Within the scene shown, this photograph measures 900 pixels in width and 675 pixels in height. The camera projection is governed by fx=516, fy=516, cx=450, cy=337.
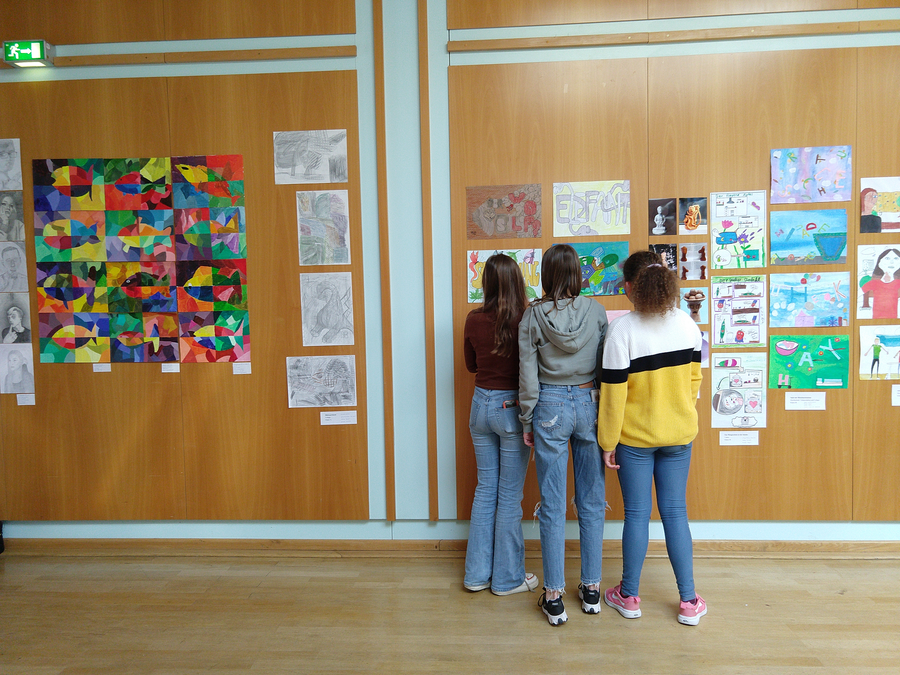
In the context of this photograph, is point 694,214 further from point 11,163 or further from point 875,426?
point 11,163

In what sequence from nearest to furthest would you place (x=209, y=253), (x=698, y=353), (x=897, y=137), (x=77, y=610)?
1. (x=698, y=353)
2. (x=77, y=610)
3. (x=897, y=137)
4. (x=209, y=253)

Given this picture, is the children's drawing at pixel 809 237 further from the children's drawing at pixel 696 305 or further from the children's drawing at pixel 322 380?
the children's drawing at pixel 322 380

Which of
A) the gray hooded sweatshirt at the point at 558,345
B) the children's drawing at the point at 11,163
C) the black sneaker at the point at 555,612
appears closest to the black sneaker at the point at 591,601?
the black sneaker at the point at 555,612

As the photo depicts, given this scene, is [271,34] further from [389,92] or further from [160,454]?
[160,454]

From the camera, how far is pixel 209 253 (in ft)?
10.2

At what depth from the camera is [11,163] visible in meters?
3.15

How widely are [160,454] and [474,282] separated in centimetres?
220

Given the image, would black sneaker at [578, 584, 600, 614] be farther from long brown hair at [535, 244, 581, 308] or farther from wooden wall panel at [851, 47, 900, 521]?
wooden wall panel at [851, 47, 900, 521]

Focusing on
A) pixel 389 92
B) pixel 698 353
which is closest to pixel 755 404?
pixel 698 353

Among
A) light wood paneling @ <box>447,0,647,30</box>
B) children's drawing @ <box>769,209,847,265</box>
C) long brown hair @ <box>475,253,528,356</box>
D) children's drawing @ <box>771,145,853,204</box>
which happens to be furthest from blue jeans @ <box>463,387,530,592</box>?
light wood paneling @ <box>447,0,647,30</box>

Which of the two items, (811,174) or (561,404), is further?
(811,174)

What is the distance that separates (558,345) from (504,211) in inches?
41.5

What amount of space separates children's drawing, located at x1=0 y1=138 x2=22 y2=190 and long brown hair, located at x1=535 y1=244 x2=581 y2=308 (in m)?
3.25

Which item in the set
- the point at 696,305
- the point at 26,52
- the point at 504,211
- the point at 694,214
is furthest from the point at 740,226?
the point at 26,52
